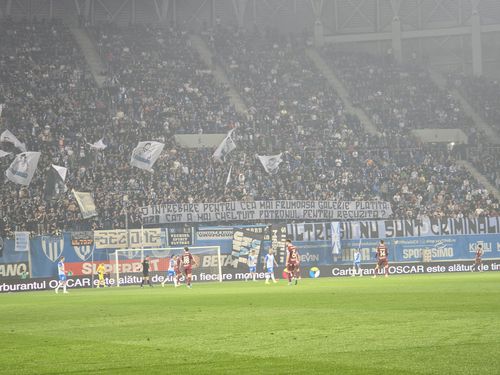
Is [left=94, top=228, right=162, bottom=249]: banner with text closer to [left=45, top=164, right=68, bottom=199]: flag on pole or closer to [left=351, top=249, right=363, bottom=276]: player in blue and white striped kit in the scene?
[left=45, top=164, right=68, bottom=199]: flag on pole

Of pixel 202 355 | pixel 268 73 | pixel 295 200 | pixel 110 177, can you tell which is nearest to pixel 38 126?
pixel 110 177

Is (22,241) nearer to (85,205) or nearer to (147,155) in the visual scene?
(85,205)

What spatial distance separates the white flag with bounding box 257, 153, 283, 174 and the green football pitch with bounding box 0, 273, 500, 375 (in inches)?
1469

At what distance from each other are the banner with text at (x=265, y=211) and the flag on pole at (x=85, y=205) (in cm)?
334

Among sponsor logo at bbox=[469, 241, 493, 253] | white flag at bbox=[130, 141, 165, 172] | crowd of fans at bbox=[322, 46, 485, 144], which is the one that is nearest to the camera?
sponsor logo at bbox=[469, 241, 493, 253]

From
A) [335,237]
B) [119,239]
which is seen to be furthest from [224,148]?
[119,239]

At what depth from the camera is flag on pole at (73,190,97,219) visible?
174 ft

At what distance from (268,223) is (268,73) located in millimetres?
21153

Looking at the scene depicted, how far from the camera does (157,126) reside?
65062 millimetres

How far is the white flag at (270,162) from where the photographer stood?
61.8 m

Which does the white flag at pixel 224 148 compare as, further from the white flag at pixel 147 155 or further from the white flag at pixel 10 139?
the white flag at pixel 10 139

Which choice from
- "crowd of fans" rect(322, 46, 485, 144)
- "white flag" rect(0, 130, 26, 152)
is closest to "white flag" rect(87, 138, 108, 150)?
"white flag" rect(0, 130, 26, 152)

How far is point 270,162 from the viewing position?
203 ft

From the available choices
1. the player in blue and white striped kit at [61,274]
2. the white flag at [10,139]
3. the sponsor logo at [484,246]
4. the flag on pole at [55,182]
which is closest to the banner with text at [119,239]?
the flag on pole at [55,182]
